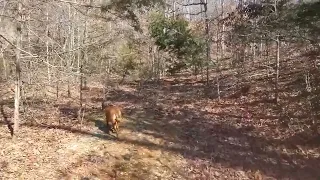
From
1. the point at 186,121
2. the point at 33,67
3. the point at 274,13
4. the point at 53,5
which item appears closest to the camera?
the point at 53,5

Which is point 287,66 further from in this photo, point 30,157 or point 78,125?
point 30,157

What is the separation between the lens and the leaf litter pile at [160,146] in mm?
12438

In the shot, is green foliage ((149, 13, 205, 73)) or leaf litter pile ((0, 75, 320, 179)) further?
green foliage ((149, 13, 205, 73))

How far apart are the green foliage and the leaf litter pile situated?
7945mm

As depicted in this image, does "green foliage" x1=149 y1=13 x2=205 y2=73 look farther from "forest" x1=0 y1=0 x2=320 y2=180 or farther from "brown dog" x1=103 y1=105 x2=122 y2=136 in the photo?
"brown dog" x1=103 y1=105 x2=122 y2=136

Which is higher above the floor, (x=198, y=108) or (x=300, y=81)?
(x=300, y=81)

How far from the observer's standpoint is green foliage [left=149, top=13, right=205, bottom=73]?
1089 inches

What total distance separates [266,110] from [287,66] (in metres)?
11.2

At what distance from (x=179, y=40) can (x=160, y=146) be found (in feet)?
49.4

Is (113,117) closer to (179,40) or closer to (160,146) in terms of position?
(160,146)

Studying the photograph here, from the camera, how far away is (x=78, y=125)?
15898 mm

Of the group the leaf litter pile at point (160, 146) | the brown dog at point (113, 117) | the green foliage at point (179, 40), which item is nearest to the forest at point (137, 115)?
the leaf litter pile at point (160, 146)

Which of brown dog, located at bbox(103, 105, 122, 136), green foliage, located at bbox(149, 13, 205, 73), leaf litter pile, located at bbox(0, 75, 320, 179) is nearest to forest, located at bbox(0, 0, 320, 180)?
leaf litter pile, located at bbox(0, 75, 320, 179)

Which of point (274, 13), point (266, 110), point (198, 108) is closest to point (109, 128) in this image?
point (198, 108)
